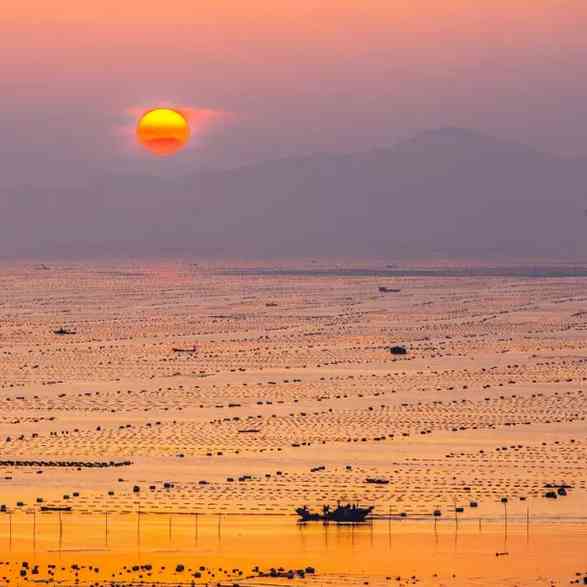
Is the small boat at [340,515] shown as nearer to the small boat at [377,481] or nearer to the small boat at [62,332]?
the small boat at [377,481]

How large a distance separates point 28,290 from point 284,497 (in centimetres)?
11578

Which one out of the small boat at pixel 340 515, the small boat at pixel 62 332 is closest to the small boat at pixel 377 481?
the small boat at pixel 340 515

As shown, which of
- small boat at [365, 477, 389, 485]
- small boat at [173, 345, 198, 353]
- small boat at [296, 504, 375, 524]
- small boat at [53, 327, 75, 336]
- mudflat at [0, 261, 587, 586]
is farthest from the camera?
small boat at [53, 327, 75, 336]

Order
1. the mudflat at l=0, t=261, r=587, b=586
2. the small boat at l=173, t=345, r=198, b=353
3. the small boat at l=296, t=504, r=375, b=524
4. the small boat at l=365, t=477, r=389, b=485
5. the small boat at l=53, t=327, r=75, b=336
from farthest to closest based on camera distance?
the small boat at l=53, t=327, r=75, b=336
the small boat at l=173, t=345, r=198, b=353
the small boat at l=365, t=477, r=389, b=485
the small boat at l=296, t=504, r=375, b=524
the mudflat at l=0, t=261, r=587, b=586

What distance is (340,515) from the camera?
38281mm

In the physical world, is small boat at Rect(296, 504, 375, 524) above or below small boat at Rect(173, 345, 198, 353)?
below

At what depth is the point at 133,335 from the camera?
3839 inches

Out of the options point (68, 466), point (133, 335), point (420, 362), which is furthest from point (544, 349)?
point (68, 466)

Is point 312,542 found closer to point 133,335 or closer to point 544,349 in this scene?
point 544,349

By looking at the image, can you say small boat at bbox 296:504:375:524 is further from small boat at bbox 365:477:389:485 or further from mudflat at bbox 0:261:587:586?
small boat at bbox 365:477:389:485

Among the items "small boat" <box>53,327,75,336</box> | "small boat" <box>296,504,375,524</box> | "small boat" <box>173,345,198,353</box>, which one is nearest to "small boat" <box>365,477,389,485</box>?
"small boat" <box>296,504,375,524</box>

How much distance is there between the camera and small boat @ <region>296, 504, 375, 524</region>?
38.2 meters

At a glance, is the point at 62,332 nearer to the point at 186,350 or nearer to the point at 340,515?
the point at 186,350

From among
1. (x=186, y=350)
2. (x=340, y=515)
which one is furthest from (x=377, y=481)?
(x=186, y=350)
